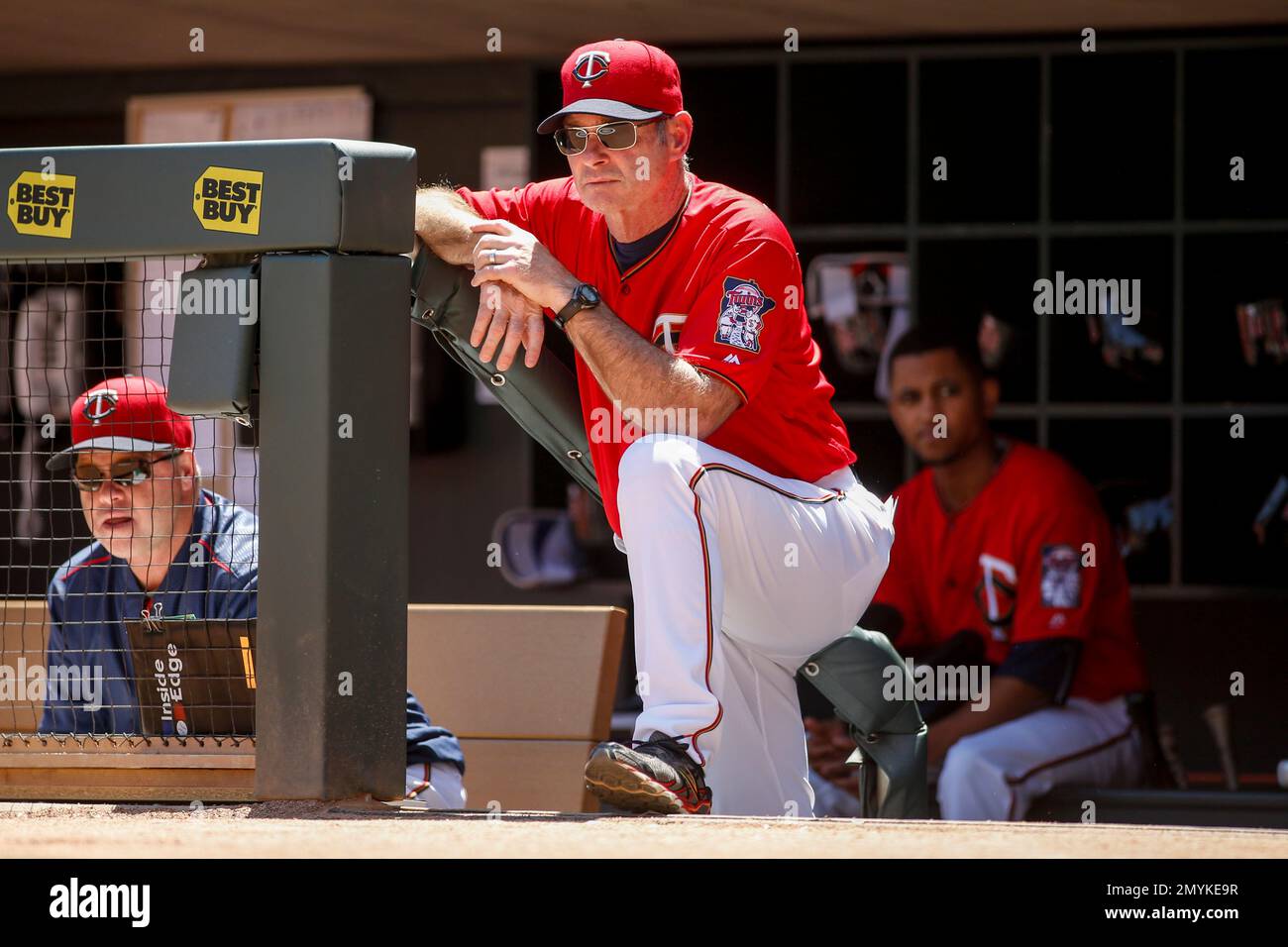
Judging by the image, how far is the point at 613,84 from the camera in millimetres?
2738

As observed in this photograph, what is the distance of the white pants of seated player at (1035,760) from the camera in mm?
4059

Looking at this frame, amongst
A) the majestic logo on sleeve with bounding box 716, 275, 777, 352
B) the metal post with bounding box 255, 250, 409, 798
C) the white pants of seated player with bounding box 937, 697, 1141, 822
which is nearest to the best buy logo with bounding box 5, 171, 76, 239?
the metal post with bounding box 255, 250, 409, 798

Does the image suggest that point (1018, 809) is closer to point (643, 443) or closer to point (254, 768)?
point (643, 443)

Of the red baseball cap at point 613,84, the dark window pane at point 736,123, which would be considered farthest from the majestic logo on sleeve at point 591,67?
the dark window pane at point 736,123

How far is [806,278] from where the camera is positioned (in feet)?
17.9

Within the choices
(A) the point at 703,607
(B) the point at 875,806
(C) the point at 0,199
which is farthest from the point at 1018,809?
(C) the point at 0,199

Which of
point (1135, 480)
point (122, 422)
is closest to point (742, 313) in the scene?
point (122, 422)

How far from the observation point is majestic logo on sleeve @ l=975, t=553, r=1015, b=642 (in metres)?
4.53

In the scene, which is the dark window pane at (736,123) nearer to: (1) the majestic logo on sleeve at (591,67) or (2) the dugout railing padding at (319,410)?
(1) the majestic logo on sleeve at (591,67)

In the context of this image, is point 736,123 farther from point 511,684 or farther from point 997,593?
point 511,684

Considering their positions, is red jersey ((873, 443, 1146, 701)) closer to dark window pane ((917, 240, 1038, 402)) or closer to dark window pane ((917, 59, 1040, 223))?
dark window pane ((917, 240, 1038, 402))

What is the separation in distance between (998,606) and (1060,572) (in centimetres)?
23

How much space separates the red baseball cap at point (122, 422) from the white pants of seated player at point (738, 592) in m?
1.19

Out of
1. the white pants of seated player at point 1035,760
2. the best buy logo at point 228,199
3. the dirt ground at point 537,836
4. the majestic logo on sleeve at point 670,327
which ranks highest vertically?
the best buy logo at point 228,199
